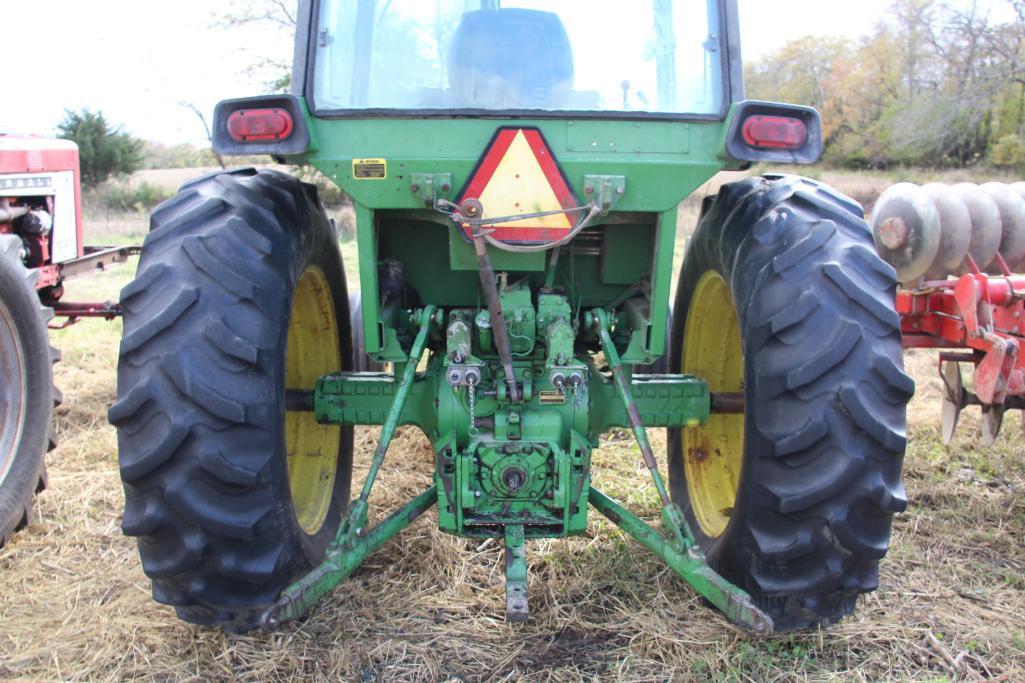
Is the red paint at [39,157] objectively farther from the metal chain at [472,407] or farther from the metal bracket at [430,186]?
the metal chain at [472,407]

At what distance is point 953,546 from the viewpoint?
3.53 m

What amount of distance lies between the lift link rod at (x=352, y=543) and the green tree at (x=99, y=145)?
25014mm

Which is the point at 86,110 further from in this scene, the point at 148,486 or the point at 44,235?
the point at 148,486

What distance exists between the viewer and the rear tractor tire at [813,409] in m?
2.34

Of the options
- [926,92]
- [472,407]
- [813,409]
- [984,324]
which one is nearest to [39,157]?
[472,407]

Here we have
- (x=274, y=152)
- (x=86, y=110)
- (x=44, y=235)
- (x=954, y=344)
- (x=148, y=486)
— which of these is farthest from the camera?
(x=86, y=110)

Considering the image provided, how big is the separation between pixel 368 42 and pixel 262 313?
1035 mm

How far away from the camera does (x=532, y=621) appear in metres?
2.91

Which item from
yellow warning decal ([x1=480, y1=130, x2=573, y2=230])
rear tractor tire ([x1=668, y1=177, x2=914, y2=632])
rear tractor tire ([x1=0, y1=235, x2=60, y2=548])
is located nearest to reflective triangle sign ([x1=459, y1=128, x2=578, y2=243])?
yellow warning decal ([x1=480, y1=130, x2=573, y2=230])

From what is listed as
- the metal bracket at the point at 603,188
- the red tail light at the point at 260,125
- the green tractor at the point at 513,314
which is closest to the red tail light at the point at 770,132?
the green tractor at the point at 513,314

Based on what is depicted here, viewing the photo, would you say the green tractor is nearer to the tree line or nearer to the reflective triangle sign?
the reflective triangle sign

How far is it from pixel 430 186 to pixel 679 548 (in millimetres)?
1311

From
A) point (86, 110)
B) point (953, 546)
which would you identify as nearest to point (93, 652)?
point (953, 546)

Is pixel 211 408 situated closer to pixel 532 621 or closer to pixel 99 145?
pixel 532 621
